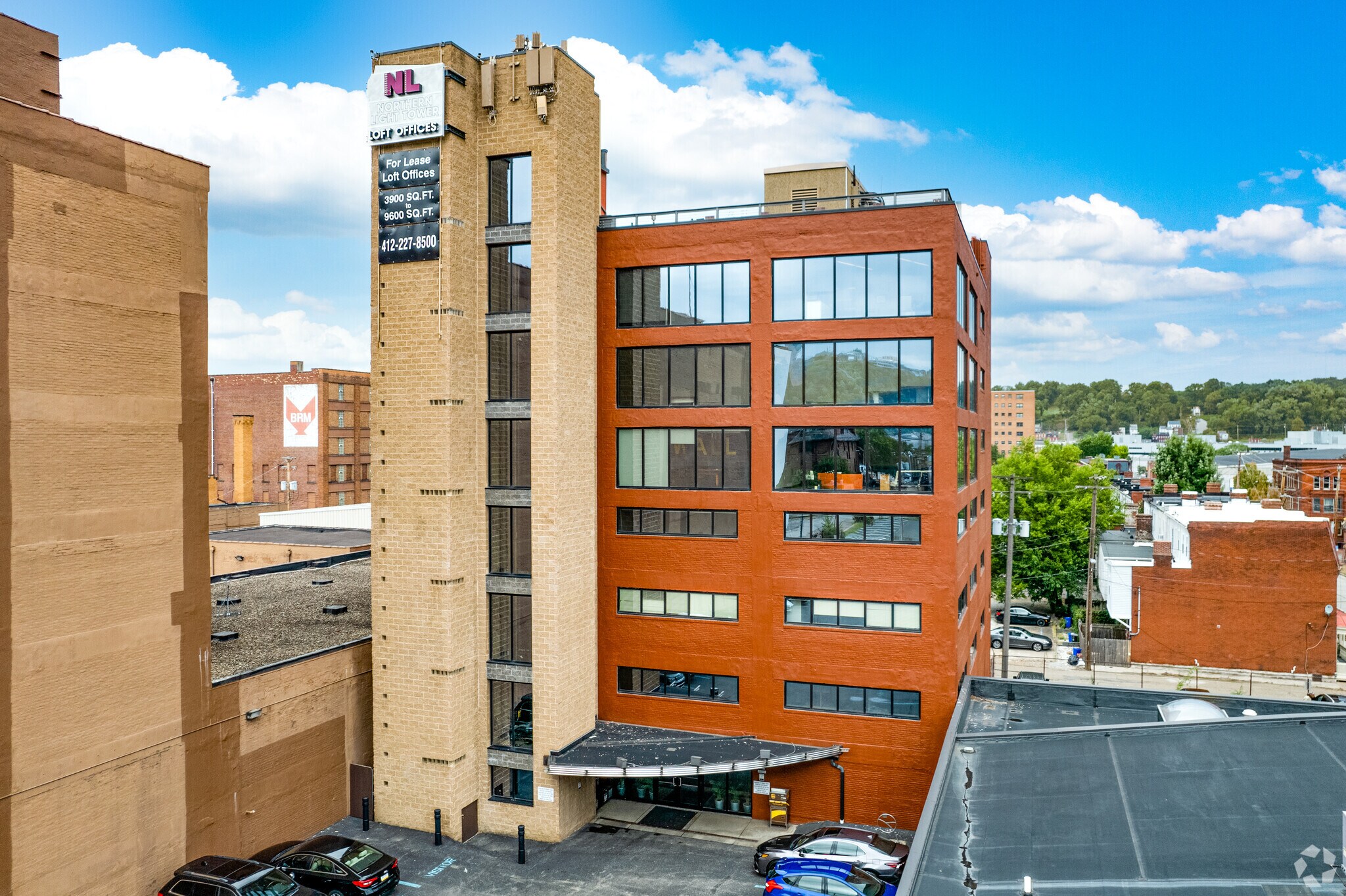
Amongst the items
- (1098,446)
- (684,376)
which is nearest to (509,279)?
(684,376)

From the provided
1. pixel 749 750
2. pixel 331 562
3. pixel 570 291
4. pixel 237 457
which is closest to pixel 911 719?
pixel 749 750

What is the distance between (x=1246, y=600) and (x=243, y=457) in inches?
2768

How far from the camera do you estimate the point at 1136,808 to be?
15.3m

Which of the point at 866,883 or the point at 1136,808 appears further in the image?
the point at 866,883

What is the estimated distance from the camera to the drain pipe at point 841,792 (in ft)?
83.5

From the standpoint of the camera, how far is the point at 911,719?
82.5ft

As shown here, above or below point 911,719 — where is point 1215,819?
A: above

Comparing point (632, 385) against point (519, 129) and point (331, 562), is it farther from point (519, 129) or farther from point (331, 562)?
point (331, 562)

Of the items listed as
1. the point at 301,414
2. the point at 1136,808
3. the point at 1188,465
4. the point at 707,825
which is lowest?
the point at 707,825

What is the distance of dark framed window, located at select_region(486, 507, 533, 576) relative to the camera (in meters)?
26.1

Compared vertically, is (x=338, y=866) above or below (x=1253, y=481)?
below

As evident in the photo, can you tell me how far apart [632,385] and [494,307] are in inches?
196

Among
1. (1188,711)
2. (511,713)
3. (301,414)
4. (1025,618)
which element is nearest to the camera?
(1188,711)

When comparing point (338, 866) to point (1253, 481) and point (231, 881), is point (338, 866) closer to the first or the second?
point (231, 881)
